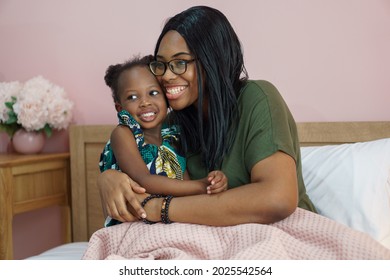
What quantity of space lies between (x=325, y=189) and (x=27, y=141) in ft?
3.89

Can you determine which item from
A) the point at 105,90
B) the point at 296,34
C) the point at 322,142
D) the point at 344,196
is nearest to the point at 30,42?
the point at 105,90

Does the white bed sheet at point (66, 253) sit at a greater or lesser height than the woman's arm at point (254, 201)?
lesser

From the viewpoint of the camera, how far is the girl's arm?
113cm

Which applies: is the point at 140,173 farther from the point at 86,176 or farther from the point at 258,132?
the point at 86,176

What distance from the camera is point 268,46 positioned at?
182 centimetres

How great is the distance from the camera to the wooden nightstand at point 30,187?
1.82 meters

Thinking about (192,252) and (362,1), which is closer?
(192,252)

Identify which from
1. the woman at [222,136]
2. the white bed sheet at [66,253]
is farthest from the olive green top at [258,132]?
the white bed sheet at [66,253]

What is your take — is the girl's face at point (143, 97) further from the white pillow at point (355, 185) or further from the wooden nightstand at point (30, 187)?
the wooden nightstand at point (30, 187)

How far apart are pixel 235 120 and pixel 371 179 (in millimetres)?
499

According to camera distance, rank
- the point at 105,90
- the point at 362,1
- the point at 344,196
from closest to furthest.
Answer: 1. the point at 344,196
2. the point at 362,1
3. the point at 105,90

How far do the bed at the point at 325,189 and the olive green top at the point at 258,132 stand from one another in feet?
0.49

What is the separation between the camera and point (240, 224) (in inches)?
41.1
